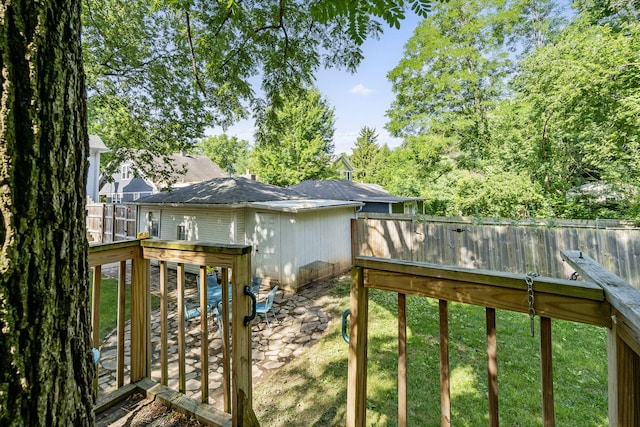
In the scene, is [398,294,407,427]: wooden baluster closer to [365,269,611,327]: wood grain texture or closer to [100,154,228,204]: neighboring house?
[365,269,611,327]: wood grain texture

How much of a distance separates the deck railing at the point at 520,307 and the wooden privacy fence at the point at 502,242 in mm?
5629

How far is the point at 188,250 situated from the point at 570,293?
2.00 meters

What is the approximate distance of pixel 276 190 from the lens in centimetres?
997

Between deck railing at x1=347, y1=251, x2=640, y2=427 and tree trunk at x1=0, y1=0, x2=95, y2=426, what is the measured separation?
1106mm

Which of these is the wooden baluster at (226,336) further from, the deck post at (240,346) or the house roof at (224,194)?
the house roof at (224,194)

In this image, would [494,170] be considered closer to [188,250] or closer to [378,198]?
[378,198]

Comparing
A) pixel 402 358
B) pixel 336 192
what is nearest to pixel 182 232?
pixel 336 192

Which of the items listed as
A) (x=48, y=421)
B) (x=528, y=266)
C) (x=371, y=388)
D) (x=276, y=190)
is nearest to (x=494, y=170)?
(x=528, y=266)

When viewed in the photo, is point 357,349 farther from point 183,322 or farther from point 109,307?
point 109,307

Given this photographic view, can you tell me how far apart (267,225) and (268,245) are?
0.55 meters

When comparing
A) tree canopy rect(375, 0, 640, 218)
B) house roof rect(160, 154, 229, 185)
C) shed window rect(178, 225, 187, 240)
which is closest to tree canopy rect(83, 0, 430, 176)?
shed window rect(178, 225, 187, 240)

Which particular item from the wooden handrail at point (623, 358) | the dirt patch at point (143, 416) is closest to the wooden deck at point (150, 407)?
the dirt patch at point (143, 416)

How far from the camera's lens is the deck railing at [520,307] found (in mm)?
810

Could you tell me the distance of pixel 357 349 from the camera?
1.40m
